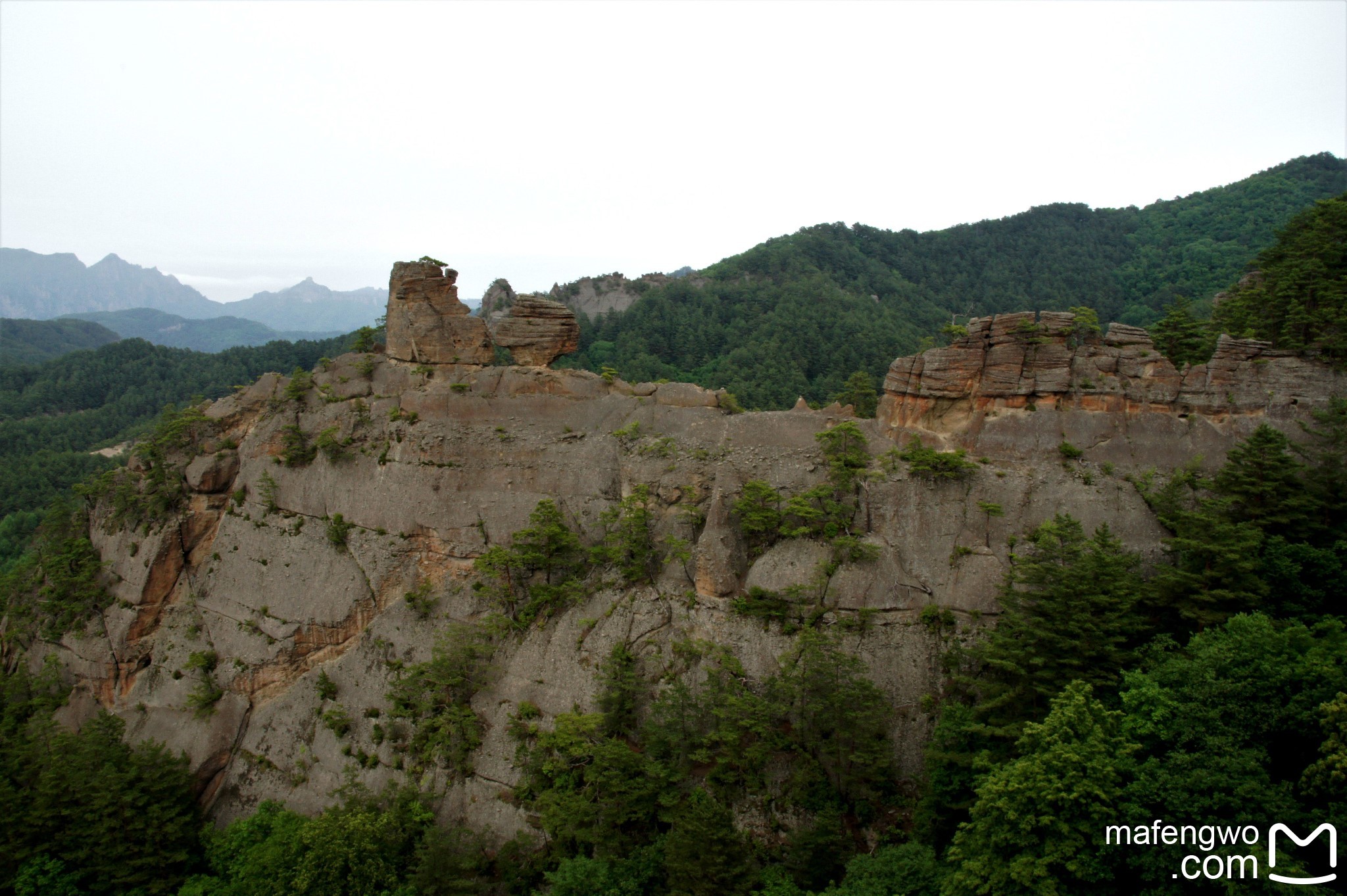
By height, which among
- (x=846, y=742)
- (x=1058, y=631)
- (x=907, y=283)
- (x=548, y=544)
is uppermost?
(x=907, y=283)

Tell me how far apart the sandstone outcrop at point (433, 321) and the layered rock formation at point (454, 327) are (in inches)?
1.0

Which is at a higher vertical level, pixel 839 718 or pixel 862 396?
pixel 862 396

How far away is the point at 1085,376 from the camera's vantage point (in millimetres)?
21938


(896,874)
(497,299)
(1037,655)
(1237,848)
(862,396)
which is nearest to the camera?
(1237,848)

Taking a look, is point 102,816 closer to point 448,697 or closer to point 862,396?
point 448,697

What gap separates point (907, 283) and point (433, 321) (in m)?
79.7

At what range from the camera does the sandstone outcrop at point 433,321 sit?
1073 inches

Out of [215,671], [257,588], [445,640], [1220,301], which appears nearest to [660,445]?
[445,640]

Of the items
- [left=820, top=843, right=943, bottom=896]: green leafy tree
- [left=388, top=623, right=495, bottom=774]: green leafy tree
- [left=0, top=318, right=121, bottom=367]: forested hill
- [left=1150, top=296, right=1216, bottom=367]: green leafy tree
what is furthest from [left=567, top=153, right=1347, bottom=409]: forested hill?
[left=0, top=318, right=121, bottom=367]: forested hill

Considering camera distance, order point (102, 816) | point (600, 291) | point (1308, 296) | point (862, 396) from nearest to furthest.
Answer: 1. point (102, 816)
2. point (1308, 296)
3. point (862, 396)
4. point (600, 291)

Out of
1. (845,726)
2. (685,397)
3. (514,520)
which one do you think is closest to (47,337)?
(514,520)

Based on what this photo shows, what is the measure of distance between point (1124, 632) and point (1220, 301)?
22.4 meters

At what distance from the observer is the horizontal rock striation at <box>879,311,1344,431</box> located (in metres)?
21.1

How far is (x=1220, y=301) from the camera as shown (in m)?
30.9
